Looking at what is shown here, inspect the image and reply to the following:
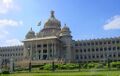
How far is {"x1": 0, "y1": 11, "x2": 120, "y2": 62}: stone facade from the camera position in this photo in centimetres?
9450

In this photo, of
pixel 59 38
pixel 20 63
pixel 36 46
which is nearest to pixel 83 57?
pixel 59 38

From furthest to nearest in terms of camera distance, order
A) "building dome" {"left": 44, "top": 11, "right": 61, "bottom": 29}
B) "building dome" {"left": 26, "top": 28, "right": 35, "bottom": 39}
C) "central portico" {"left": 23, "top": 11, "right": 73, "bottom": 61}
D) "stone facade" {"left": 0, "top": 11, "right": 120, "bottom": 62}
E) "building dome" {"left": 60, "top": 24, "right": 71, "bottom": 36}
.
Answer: "building dome" {"left": 44, "top": 11, "right": 61, "bottom": 29} → "building dome" {"left": 26, "top": 28, "right": 35, "bottom": 39} → "building dome" {"left": 60, "top": 24, "right": 71, "bottom": 36} → "stone facade" {"left": 0, "top": 11, "right": 120, "bottom": 62} → "central portico" {"left": 23, "top": 11, "right": 73, "bottom": 61}

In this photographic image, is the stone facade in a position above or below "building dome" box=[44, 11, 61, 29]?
below

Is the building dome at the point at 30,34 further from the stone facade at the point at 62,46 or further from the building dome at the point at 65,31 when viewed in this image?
the building dome at the point at 65,31

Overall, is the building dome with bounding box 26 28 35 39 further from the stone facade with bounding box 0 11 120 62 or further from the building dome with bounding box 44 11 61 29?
the building dome with bounding box 44 11 61 29

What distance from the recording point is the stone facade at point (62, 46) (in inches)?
3720

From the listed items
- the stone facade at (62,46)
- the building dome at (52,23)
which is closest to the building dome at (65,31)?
the stone facade at (62,46)

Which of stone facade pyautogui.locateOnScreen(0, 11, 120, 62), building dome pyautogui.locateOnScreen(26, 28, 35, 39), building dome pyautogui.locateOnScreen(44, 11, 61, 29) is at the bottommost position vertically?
stone facade pyautogui.locateOnScreen(0, 11, 120, 62)

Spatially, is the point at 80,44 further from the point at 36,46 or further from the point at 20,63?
the point at 20,63

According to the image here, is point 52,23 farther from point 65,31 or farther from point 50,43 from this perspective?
point 50,43

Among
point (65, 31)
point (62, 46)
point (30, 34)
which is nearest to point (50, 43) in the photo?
point (62, 46)

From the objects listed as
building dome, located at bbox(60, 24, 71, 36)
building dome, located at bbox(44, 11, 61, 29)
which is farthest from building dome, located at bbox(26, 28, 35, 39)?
building dome, located at bbox(60, 24, 71, 36)

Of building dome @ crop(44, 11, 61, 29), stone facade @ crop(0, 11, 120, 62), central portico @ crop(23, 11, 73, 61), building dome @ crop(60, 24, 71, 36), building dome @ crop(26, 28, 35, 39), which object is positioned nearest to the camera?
central portico @ crop(23, 11, 73, 61)

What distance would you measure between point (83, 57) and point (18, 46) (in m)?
32.6
